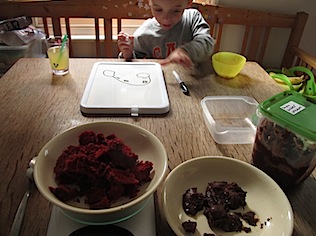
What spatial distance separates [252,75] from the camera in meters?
1.07

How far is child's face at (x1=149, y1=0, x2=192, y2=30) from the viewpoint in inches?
45.8

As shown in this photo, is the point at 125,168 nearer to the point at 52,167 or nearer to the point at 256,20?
the point at 52,167

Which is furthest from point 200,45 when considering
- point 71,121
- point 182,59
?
point 71,121

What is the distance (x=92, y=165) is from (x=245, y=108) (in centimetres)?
Answer: 52

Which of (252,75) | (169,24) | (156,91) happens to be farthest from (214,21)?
(156,91)

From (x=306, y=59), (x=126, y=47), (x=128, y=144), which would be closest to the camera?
(x=128, y=144)

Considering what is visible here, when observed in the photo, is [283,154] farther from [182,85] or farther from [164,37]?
[164,37]

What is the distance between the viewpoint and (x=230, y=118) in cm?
80

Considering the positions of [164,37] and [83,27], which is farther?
[83,27]

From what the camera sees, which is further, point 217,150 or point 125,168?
point 217,150

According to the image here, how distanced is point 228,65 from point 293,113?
505mm

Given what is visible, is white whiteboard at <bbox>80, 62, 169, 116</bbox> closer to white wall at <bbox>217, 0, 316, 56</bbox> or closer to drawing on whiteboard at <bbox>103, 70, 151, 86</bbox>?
drawing on whiteboard at <bbox>103, 70, 151, 86</bbox>

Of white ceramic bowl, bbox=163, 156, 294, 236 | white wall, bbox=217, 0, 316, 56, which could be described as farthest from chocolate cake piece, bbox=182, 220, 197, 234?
white wall, bbox=217, 0, 316, 56

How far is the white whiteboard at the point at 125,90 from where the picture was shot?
2.59 ft
